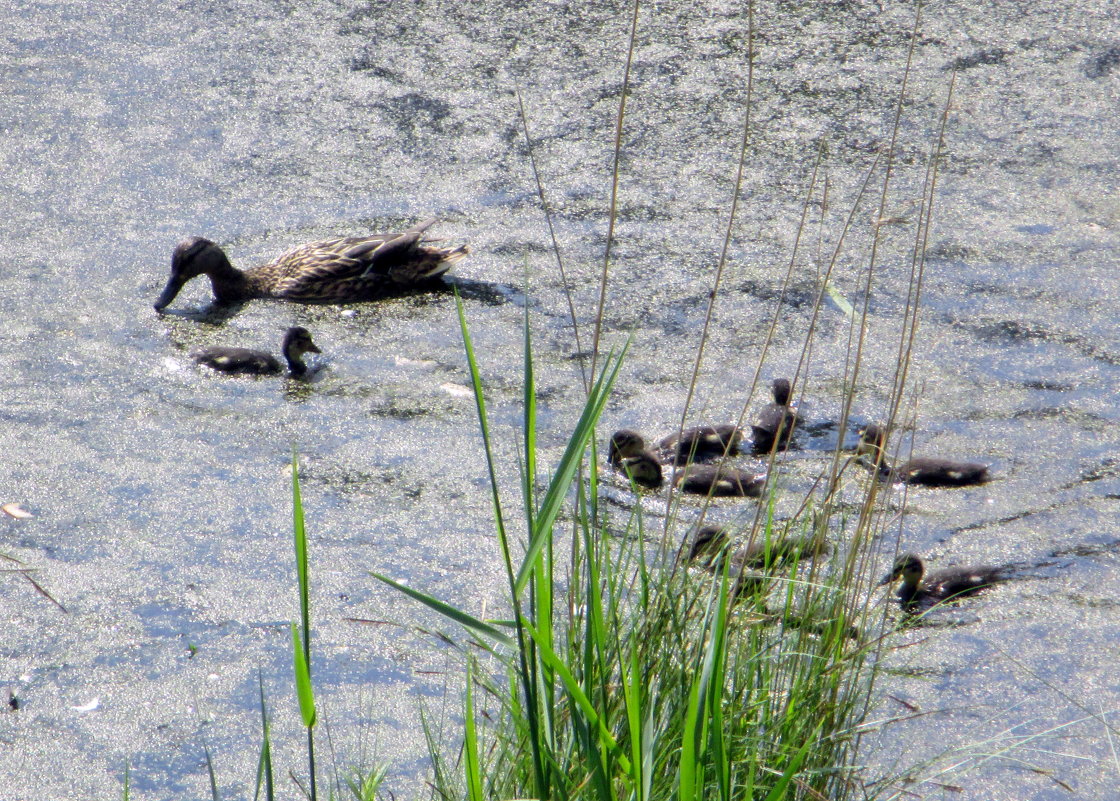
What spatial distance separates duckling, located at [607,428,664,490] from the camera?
5090mm

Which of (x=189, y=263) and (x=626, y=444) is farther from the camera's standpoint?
(x=189, y=263)

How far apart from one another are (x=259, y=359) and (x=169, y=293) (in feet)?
3.07

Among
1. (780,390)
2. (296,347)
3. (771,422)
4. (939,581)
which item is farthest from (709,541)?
(296,347)

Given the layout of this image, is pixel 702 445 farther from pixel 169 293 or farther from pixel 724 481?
pixel 169 293

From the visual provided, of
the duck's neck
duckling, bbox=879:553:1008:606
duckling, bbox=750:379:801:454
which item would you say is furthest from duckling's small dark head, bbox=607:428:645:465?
the duck's neck

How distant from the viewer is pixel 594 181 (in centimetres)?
816

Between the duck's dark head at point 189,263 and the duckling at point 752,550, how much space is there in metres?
3.44

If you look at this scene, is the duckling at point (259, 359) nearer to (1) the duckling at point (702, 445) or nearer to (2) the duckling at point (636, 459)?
(2) the duckling at point (636, 459)

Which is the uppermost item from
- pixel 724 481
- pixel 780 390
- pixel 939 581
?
pixel 780 390

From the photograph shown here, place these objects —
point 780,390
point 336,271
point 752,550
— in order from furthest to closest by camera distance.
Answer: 1. point 336,271
2. point 780,390
3. point 752,550

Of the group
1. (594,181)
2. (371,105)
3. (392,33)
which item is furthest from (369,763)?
(392,33)

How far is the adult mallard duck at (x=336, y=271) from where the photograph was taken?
6902mm

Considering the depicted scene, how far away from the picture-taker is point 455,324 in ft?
22.1

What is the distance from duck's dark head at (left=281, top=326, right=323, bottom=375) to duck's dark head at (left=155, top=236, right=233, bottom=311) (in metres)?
0.96
